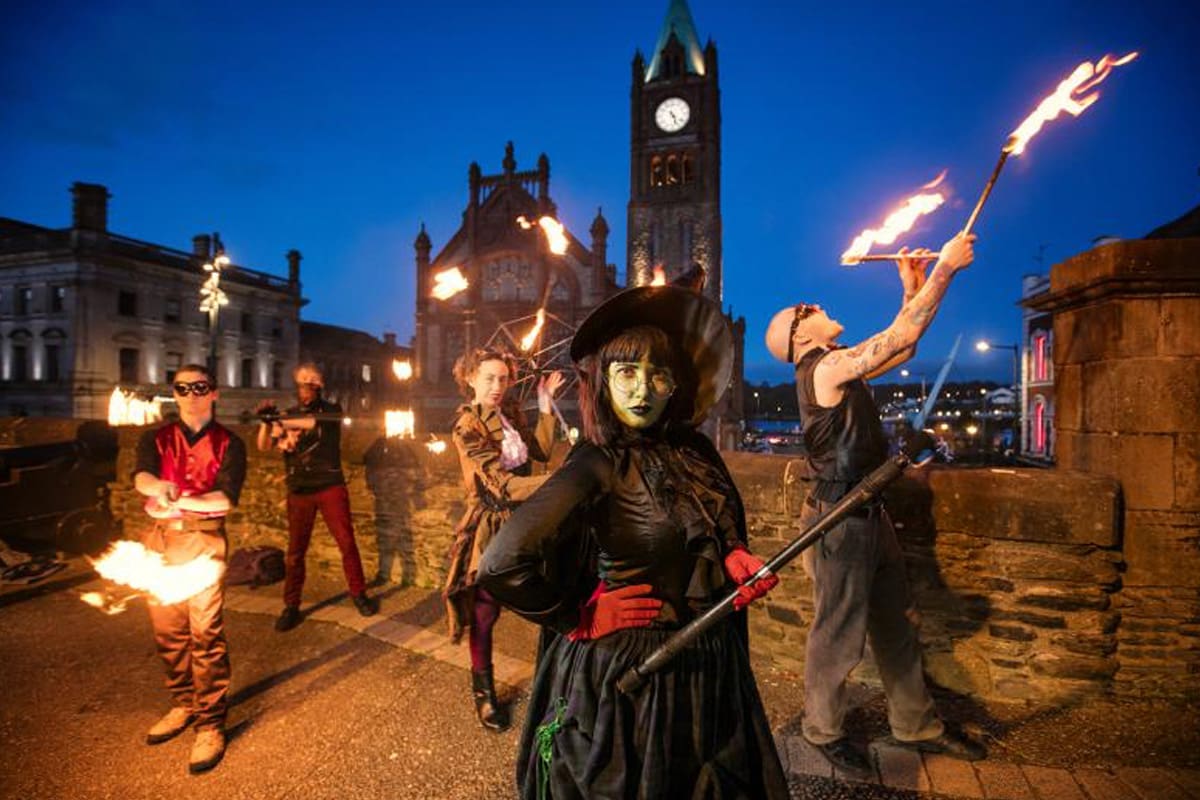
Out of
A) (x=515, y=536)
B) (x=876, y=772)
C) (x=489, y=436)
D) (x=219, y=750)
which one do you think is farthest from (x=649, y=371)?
(x=219, y=750)

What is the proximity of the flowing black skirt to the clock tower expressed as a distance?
39.4 meters

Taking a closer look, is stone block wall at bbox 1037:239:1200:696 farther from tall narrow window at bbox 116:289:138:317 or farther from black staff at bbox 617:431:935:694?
tall narrow window at bbox 116:289:138:317

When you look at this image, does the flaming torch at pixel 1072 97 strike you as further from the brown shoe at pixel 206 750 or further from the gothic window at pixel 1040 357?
the gothic window at pixel 1040 357

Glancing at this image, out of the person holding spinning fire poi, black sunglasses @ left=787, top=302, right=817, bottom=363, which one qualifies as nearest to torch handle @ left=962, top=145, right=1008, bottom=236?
black sunglasses @ left=787, top=302, right=817, bottom=363

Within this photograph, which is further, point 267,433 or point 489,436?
point 267,433

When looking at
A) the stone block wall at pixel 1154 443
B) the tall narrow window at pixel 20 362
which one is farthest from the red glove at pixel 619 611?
the tall narrow window at pixel 20 362

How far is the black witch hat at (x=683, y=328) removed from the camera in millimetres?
1931

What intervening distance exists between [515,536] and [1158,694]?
4105 millimetres

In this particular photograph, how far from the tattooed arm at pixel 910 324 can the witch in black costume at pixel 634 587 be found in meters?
1.05

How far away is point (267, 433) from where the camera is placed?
5059 mm

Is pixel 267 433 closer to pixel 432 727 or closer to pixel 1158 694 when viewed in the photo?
pixel 432 727

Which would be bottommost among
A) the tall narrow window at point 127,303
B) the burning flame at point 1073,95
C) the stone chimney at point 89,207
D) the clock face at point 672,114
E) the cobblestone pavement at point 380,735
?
the cobblestone pavement at point 380,735

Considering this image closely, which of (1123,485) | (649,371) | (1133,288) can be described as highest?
(1133,288)

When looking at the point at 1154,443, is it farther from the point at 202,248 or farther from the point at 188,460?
the point at 202,248
